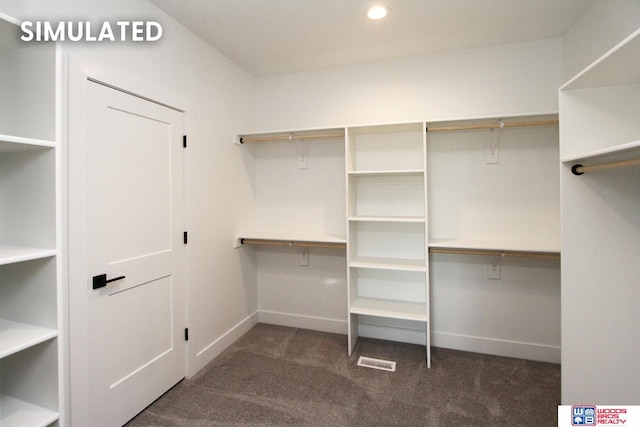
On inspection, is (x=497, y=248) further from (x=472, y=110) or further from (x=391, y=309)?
(x=472, y=110)

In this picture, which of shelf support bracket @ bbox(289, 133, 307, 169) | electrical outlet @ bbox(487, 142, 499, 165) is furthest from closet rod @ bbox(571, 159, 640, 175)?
shelf support bracket @ bbox(289, 133, 307, 169)

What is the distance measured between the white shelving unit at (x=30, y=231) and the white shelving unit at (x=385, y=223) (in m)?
1.91

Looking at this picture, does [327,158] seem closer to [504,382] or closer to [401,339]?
[401,339]

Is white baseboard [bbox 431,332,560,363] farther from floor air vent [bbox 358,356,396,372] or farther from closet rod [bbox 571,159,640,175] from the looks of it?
closet rod [bbox 571,159,640,175]

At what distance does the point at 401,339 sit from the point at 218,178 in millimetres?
2228

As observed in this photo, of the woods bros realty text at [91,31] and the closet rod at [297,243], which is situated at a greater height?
the woods bros realty text at [91,31]

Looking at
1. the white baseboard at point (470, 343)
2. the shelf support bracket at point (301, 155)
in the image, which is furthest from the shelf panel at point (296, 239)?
the white baseboard at point (470, 343)

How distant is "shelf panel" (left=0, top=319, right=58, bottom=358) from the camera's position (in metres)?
1.16

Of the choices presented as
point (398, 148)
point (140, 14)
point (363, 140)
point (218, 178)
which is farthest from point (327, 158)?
point (140, 14)

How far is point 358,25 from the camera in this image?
7.38ft

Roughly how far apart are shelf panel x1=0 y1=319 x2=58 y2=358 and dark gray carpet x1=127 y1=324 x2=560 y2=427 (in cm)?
94

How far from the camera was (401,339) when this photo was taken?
113 inches

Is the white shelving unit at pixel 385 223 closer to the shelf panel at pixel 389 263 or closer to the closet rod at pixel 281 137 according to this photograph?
the shelf panel at pixel 389 263

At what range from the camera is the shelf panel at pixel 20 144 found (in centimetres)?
112
